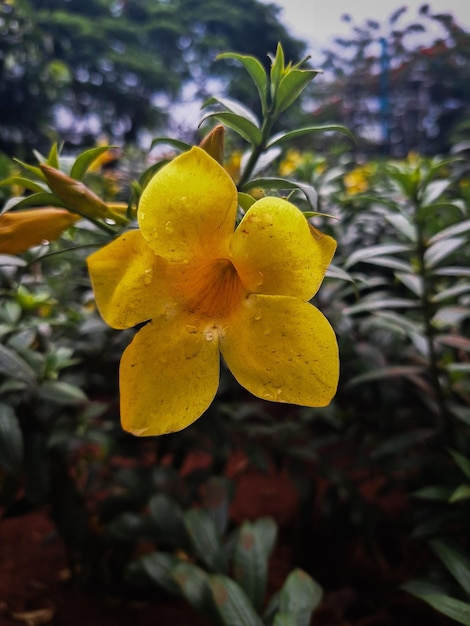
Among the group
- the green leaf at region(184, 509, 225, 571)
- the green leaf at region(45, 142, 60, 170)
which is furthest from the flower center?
the green leaf at region(184, 509, 225, 571)

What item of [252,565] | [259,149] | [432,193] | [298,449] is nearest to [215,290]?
[259,149]

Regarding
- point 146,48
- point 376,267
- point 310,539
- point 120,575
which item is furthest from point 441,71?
point 146,48

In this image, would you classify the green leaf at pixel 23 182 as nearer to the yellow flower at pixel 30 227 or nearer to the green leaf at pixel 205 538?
the yellow flower at pixel 30 227

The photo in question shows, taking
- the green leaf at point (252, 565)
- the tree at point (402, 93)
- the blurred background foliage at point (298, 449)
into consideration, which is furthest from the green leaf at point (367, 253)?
the tree at point (402, 93)

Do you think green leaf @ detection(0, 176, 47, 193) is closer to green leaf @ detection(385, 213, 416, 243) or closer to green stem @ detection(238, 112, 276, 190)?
green stem @ detection(238, 112, 276, 190)

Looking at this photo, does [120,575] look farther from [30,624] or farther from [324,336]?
[324,336]

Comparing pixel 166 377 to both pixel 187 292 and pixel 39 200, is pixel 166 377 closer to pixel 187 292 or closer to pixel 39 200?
pixel 187 292
